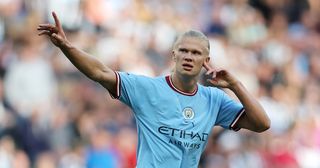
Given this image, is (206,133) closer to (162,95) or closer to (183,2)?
(162,95)

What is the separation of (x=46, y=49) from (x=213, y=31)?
3614 millimetres

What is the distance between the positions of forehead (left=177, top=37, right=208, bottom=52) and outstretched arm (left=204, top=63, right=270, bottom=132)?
0.51 ft

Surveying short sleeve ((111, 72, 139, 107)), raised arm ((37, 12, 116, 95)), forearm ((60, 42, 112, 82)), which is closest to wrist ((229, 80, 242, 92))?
short sleeve ((111, 72, 139, 107))

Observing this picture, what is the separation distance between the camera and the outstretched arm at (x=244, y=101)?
8594 millimetres

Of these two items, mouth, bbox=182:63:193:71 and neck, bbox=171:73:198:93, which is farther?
neck, bbox=171:73:198:93

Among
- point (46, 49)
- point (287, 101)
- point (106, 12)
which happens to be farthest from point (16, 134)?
point (287, 101)

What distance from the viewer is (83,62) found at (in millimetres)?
8195

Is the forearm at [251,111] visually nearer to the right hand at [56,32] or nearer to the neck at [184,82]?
the neck at [184,82]

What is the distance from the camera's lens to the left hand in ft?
27.9

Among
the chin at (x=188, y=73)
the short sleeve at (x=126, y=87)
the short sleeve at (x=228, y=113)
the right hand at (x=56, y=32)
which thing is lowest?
the short sleeve at (x=228, y=113)

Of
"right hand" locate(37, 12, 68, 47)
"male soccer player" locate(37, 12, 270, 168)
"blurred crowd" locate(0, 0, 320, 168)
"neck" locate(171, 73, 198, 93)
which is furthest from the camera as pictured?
"blurred crowd" locate(0, 0, 320, 168)

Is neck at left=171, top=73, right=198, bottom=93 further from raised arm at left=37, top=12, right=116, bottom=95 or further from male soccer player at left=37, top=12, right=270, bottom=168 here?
raised arm at left=37, top=12, right=116, bottom=95

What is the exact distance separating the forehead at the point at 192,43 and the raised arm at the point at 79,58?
2.18 ft

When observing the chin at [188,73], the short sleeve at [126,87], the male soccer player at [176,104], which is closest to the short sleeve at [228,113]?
the male soccer player at [176,104]
